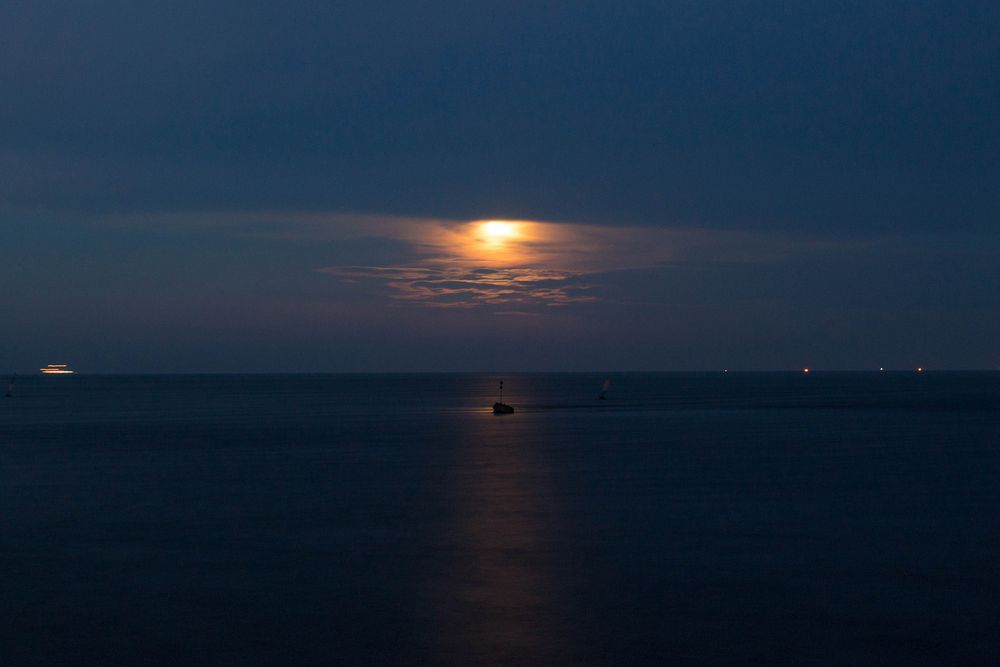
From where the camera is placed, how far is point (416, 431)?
8094cm

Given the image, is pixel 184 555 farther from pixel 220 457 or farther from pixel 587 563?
pixel 220 457

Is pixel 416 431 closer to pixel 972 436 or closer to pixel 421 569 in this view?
pixel 972 436

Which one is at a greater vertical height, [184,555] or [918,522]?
[918,522]

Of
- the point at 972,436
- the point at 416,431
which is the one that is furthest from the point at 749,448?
the point at 416,431


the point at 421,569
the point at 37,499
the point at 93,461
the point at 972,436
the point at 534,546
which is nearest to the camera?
the point at 421,569

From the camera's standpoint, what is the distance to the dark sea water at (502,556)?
64.6ft

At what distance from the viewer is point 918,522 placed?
33594mm

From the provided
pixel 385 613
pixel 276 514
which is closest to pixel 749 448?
pixel 276 514

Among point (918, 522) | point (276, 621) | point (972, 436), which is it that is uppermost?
point (972, 436)

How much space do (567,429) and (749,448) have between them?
72.0 ft

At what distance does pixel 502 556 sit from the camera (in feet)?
Answer: 92.8

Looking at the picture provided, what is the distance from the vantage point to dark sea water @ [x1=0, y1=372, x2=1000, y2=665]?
19703 millimetres

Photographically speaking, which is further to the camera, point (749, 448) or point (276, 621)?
point (749, 448)

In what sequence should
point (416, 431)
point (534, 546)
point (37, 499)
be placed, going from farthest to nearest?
point (416, 431)
point (37, 499)
point (534, 546)
